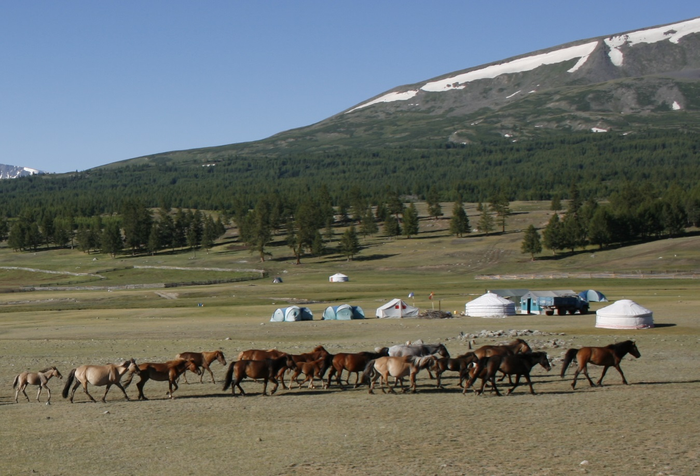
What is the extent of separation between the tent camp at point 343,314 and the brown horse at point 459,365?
1358 inches

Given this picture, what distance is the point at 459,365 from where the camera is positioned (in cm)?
2481

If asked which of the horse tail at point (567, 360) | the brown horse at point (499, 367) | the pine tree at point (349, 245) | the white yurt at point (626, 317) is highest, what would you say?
the brown horse at point (499, 367)

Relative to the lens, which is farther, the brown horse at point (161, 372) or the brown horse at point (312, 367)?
the brown horse at point (312, 367)

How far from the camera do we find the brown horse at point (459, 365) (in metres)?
24.1

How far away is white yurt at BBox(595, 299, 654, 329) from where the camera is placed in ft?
148

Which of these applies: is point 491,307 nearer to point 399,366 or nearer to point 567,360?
point 567,360

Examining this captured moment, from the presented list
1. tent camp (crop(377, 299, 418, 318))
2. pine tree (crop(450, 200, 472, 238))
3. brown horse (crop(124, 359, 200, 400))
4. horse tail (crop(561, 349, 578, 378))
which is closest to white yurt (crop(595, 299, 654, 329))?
tent camp (crop(377, 299, 418, 318))

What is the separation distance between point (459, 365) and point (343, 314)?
35231 mm

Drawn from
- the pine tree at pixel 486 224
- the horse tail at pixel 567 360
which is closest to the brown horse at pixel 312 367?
the horse tail at pixel 567 360

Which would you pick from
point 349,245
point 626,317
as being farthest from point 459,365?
point 349,245

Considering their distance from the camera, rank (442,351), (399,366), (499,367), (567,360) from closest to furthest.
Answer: (499,367), (399,366), (567,360), (442,351)

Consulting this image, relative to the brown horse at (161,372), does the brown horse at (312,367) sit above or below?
below

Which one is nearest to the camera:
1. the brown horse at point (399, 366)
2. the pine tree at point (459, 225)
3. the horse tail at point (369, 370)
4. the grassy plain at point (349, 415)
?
the grassy plain at point (349, 415)

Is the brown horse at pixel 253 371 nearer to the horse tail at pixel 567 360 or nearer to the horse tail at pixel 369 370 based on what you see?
the horse tail at pixel 369 370
